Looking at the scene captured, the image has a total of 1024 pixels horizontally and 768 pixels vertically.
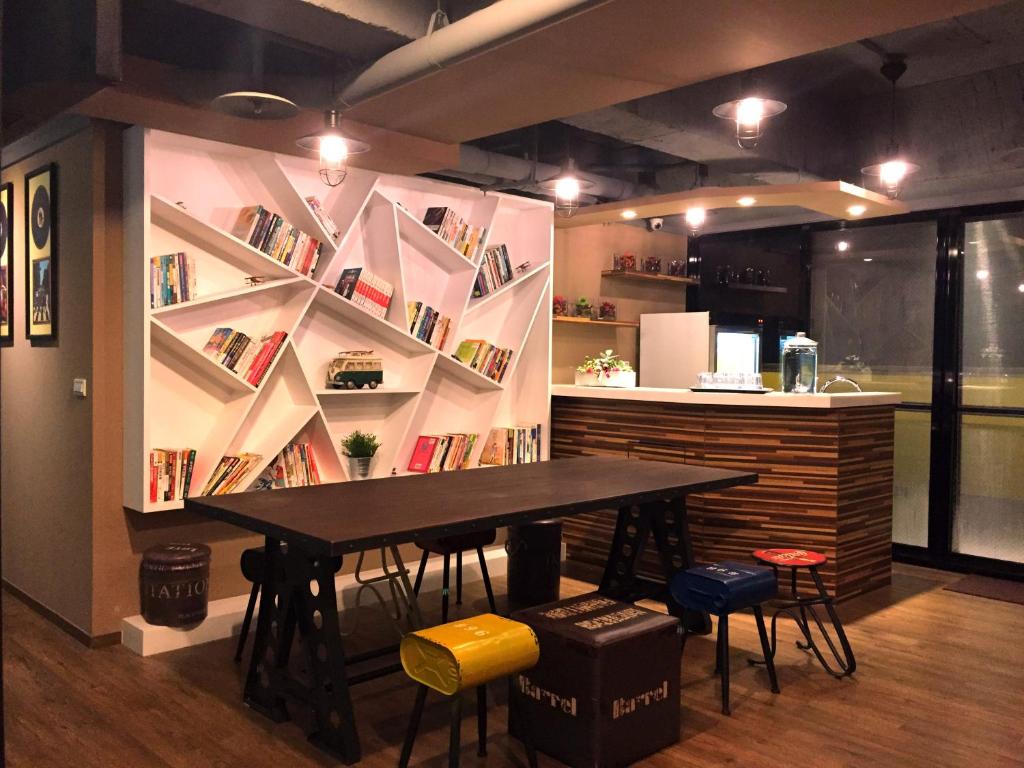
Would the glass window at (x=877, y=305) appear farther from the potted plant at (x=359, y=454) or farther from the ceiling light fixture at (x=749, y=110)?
the potted plant at (x=359, y=454)

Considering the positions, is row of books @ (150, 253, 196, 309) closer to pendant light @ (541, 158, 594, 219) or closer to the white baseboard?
the white baseboard

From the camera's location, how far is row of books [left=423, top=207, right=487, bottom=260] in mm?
5110

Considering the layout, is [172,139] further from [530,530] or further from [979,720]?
[979,720]

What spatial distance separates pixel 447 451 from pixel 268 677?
2.21 meters

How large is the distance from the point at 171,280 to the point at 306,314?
0.87 m

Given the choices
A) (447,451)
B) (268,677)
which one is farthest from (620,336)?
(268,677)

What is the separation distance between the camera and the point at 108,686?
3.48 metres

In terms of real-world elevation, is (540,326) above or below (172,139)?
below

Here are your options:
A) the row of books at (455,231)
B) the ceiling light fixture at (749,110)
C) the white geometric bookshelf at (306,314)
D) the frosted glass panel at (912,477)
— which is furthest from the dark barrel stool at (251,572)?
the frosted glass panel at (912,477)

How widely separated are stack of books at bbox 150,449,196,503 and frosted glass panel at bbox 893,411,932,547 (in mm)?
4765

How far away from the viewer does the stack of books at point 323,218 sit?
4.56 m

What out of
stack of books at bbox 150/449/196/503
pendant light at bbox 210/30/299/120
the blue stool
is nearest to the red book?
stack of books at bbox 150/449/196/503

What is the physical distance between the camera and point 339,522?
2.83 meters

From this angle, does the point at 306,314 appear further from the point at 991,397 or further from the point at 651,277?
the point at 991,397
